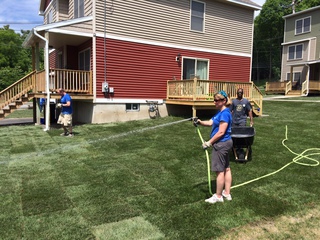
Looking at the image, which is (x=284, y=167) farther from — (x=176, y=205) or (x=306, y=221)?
(x=176, y=205)

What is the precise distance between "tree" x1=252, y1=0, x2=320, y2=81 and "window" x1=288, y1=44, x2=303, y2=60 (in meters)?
13.6

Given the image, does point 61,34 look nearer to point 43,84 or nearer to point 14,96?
point 43,84

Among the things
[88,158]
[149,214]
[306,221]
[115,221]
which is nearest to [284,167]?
[306,221]

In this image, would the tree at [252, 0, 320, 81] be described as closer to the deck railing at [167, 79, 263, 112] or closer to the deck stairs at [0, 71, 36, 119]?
the deck railing at [167, 79, 263, 112]

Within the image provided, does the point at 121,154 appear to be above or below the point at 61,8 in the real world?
below

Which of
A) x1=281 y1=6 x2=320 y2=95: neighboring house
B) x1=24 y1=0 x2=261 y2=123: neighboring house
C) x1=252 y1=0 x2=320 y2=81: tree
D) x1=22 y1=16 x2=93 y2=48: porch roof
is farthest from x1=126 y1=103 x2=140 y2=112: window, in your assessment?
x1=252 y1=0 x2=320 y2=81: tree

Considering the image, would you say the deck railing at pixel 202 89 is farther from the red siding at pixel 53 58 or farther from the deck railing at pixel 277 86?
the deck railing at pixel 277 86

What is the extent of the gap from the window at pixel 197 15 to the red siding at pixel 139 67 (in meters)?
1.23

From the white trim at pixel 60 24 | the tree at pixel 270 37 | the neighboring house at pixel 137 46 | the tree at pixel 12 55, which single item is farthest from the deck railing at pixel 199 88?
the tree at pixel 270 37

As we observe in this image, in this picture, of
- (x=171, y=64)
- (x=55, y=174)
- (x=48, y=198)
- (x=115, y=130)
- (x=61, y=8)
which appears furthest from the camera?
(x=61, y=8)

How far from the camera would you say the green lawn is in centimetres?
350

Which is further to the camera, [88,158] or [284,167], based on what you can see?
[88,158]

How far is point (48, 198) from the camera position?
173 inches

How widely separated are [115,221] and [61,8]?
1388 cm
